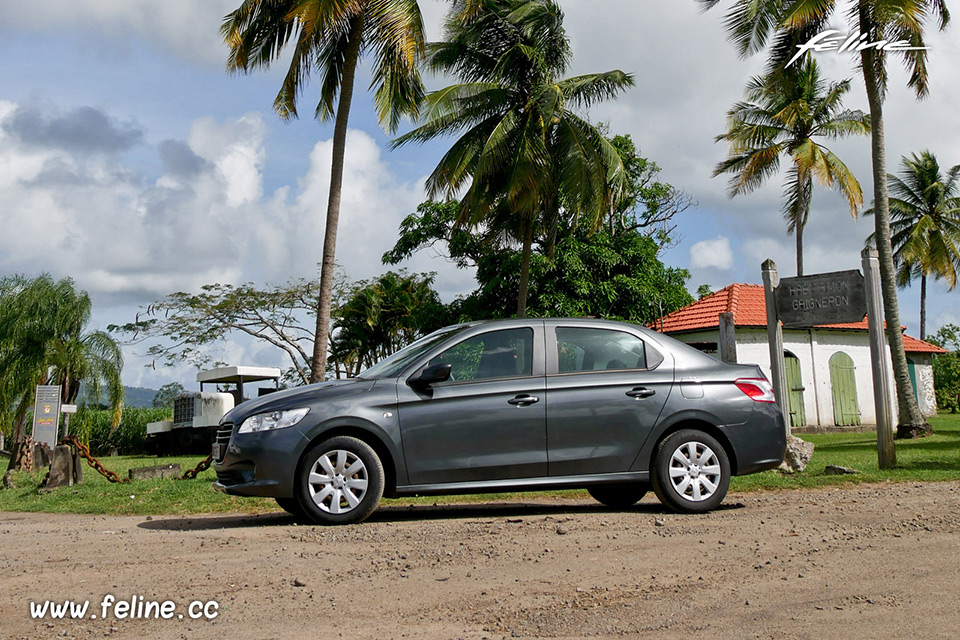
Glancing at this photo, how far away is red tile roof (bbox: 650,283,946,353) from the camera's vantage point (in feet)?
91.9

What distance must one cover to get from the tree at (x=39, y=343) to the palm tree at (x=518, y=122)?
9.92 m

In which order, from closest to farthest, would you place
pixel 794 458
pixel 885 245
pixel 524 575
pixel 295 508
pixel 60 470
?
pixel 524 575 < pixel 295 508 < pixel 794 458 < pixel 60 470 < pixel 885 245

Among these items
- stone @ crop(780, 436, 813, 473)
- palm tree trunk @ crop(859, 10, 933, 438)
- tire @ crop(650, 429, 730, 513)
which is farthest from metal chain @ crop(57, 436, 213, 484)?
palm tree trunk @ crop(859, 10, 933, 438)

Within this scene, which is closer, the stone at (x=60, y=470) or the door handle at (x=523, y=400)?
the door handle at (x=523, y=400)

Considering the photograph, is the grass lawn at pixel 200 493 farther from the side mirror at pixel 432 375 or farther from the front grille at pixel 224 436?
the side mirror at pixel 432 375

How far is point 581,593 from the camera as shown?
176 inches

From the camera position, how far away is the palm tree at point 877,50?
18250mm

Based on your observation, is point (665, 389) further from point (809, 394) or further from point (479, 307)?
point (809, 394)

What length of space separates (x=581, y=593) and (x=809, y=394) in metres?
25.8

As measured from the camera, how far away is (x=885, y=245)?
1873 cm

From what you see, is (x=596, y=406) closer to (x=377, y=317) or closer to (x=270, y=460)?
(x=270, y=460)

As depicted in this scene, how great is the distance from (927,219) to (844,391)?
17002 millimetres

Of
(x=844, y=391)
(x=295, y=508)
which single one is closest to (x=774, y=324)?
(x=295, y=508)

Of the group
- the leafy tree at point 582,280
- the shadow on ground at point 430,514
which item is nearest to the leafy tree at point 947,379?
the leafy tree at point 582,280
